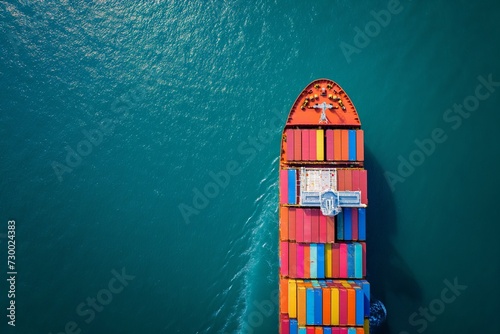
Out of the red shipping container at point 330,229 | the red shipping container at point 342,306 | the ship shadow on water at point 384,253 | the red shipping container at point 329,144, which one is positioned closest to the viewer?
the red shipping container at point 342,306

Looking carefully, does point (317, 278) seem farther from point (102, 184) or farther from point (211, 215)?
point (102, 184)

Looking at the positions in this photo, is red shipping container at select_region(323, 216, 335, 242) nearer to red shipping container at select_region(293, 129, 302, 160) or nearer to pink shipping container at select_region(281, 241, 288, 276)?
pink shipping container at select_region(281, 241, 288, 276)

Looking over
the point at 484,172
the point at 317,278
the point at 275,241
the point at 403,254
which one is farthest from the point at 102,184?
the point at 484,172

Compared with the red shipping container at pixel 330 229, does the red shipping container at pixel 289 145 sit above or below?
above

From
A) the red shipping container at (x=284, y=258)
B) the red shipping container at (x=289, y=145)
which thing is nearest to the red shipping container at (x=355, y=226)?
the red shipping container at (x=284, y=258)

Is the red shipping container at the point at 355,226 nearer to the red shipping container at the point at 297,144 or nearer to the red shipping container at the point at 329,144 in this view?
the red shipping container at the point at 329,144

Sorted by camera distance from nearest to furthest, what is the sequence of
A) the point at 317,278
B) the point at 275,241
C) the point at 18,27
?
the point at 317,278 → the point at 275,241 → the point at 18,27

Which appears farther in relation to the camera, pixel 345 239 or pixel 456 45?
pixel 456 45

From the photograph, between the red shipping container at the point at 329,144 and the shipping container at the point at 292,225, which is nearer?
the shipping container at the point at 292,225
